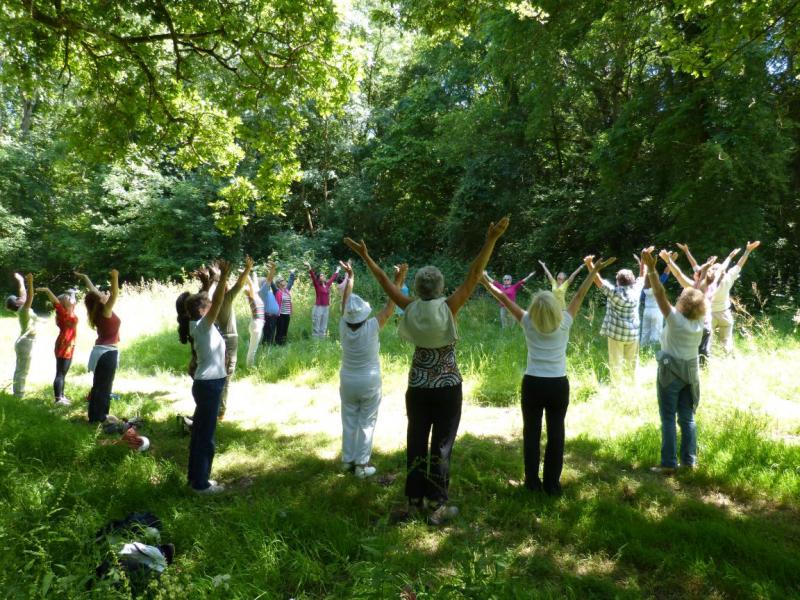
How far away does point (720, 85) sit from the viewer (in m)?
11.5

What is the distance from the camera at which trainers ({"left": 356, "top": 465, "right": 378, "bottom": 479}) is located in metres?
4.74

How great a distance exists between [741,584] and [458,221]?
17.9 metres

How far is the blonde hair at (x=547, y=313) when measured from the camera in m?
4.08

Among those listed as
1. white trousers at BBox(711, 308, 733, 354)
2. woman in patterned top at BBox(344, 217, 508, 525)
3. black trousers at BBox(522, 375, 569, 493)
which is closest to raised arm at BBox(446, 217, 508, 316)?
woman in patterned top at BBox(344, 217, 508, 525)

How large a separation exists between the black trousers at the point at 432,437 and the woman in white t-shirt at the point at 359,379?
912mm

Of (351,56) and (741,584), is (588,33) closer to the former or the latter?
(351,56)

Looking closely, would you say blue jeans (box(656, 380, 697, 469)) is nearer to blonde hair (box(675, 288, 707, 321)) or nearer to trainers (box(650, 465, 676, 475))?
trainers (box(650, 465, 676, 475))

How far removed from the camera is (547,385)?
4.12 metres

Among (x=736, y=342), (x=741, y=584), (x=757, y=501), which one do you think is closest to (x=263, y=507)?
(x=741, y=584)

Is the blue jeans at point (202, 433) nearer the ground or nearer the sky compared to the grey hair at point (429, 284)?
nearer the ground

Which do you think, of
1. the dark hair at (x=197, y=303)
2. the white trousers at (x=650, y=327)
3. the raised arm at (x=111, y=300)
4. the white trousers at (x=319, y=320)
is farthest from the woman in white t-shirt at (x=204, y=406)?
the white trousers at (x=650, y=327)

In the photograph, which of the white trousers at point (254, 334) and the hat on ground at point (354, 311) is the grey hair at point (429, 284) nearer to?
the hat on ground at point (354, 311)

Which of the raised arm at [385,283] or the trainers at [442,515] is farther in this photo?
the raised arm at [385,283]

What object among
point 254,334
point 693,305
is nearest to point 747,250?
point 693,305
